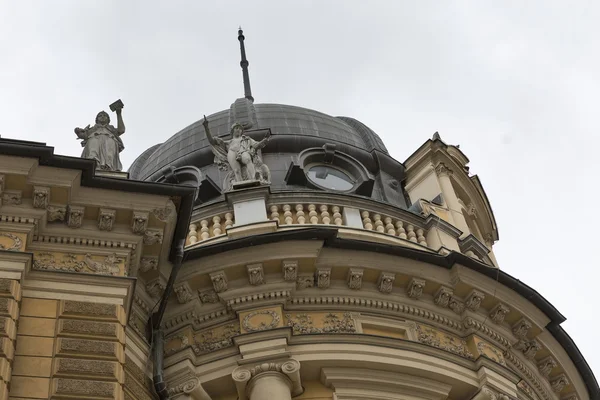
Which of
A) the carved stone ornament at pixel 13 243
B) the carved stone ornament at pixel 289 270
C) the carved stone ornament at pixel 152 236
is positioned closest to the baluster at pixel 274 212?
the carved stone ornament at pixel 289 270

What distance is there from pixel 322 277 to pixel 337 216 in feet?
7.09

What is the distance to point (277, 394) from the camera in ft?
43.5

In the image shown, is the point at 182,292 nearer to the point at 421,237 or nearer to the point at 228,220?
the point at 228,220

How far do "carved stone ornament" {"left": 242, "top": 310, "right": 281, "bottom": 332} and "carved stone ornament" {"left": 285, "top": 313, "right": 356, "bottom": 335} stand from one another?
0.22 m


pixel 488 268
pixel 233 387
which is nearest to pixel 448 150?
pixel 488 268

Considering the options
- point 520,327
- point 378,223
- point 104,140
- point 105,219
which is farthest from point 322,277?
point 105,219

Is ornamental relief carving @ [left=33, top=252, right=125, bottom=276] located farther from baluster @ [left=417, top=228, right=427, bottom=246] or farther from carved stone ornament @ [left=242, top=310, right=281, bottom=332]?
baluster @ [left=417, top=228, right=427, bottom=246]

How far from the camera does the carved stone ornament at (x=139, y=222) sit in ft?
40.2

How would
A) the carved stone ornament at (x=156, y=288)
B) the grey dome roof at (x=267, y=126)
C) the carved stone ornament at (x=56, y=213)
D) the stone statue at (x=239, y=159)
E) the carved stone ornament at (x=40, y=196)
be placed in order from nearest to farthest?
the carved stone ornament at (x=40, y=196)
the carved stone ornament at (x=56, y=213)
the carved stone ornament at (x=156, y=288)
the stone statue at (x=239, y=159)
the grey dome roof at (x=267, y=126)

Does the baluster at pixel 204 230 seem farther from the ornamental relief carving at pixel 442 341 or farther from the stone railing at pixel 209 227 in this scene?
the ornamental relief carving at pixel 442 341

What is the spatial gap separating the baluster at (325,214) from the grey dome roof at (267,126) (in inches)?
178

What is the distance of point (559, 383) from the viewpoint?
56.3 feet

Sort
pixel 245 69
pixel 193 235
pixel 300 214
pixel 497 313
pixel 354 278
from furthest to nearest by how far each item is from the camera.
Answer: pixel 245 69 → pixel 300 214 → pixel 193 235 → pixel 497 313 → pixel 354 278

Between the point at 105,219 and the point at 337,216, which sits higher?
the point at 337,216
